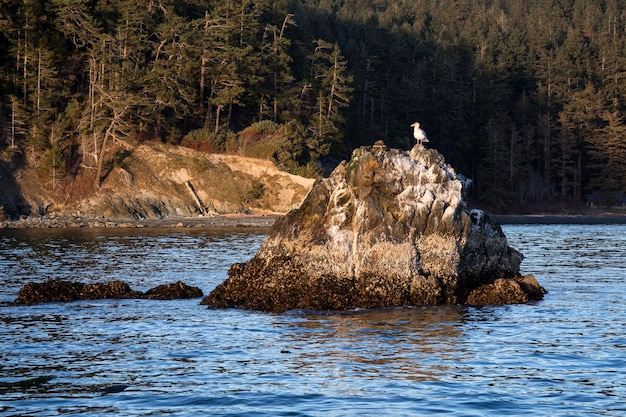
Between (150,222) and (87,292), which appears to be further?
(150,222)

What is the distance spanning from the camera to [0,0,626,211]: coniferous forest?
7356 centimetres

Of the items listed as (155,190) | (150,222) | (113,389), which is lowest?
(113,389)

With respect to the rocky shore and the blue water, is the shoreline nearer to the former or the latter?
the rocky shore

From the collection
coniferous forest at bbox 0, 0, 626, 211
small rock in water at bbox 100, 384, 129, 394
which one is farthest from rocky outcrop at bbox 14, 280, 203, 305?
coniferous forest at bbox 0, 0, 626, 211

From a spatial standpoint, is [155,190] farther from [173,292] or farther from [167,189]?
[173,292]

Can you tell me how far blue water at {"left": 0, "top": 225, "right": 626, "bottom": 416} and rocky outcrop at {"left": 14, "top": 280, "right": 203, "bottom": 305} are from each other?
2.42ft

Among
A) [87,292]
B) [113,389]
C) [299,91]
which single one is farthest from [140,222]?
[113,389]

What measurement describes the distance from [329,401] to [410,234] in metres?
11.3

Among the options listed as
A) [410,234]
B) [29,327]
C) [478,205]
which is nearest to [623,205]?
[478,205]

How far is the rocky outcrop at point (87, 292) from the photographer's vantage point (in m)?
26.1

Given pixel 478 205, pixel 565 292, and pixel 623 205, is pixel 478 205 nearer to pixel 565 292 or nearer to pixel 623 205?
pixel 623 205

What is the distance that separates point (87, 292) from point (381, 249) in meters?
9.00

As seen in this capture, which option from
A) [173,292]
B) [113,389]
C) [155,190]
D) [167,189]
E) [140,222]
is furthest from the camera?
[167,189]

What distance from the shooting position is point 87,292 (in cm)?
2709
